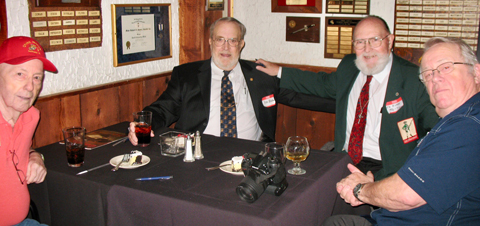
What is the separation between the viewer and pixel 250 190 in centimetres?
152

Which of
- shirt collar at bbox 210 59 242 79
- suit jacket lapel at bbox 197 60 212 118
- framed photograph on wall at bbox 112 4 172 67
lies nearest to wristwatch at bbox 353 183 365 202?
suit jacket lapel at bbox 197 60 212 118

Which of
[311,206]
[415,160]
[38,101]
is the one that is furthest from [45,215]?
[415,160]

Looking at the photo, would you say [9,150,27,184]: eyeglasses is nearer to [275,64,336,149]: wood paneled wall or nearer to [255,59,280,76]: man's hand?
[255,59,280,76]: man's hand

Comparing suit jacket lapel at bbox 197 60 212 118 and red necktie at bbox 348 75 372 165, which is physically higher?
suit jacket lapel at bbox 197 60 212 118

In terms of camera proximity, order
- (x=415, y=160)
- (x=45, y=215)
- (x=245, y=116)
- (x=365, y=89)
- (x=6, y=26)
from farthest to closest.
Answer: (x=245, y=116) < (x=365, y=89) < (x=6, y=26) < (x=45, y=215) < (x=415, y=160)

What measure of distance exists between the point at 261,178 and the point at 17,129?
1190 mm

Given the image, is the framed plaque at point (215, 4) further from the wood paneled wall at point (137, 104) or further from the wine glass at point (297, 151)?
the wine glass at point (297, 151)

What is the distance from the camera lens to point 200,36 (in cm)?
367

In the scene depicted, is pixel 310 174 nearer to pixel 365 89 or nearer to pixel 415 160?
pixel 415 160

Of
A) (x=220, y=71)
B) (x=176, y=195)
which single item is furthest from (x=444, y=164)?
(x=220, y=71)

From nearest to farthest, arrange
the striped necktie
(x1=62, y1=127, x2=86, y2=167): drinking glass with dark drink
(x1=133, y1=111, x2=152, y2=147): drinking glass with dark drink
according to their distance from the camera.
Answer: (x1=62, y1=127, x2=86, y2=167): drinking glass with dark drink < (x1=133, y1=111, x2=152, y2=147): drinking glass with dark drink < the striped necktie

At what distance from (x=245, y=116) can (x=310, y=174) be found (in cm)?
119

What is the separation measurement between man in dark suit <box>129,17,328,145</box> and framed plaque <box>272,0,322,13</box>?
2.79 feet

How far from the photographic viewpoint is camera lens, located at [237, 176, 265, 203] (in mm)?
1518
